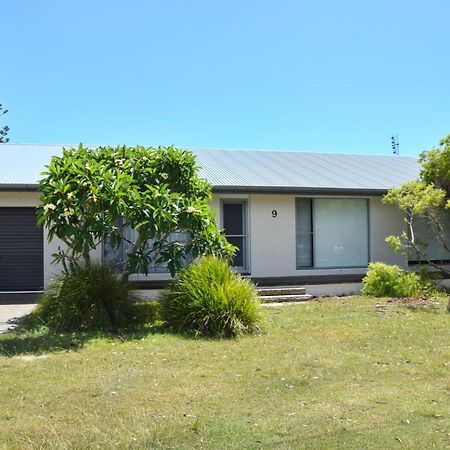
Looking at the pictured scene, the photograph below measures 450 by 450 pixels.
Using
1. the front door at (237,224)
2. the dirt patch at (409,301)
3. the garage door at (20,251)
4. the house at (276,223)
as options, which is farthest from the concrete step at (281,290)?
the garage door at (20,251)

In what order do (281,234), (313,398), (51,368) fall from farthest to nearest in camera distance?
(281,234) < (51,368) < (313,398)

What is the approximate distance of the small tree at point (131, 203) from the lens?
904 centimetres

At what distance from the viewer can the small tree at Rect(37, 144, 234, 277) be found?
9039 mm

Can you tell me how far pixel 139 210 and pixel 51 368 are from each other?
3.33 meters

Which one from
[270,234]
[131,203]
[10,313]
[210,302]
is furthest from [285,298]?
[10,313]

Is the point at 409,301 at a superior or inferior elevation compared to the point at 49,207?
inferior

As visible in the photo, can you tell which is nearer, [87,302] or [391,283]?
[87,302]

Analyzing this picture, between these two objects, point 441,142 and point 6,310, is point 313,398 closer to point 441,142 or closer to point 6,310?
point 6,310

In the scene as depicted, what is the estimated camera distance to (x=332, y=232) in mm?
14984

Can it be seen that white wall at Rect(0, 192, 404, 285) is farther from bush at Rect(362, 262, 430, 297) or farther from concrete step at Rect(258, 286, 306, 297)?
bush at Rect(362, 262, 430, 297)

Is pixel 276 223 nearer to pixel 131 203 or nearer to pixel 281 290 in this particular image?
pixel 281 290

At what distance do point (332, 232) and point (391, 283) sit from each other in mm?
2577

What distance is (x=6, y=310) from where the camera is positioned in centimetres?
1110

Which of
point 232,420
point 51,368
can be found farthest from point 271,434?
point 51,368
